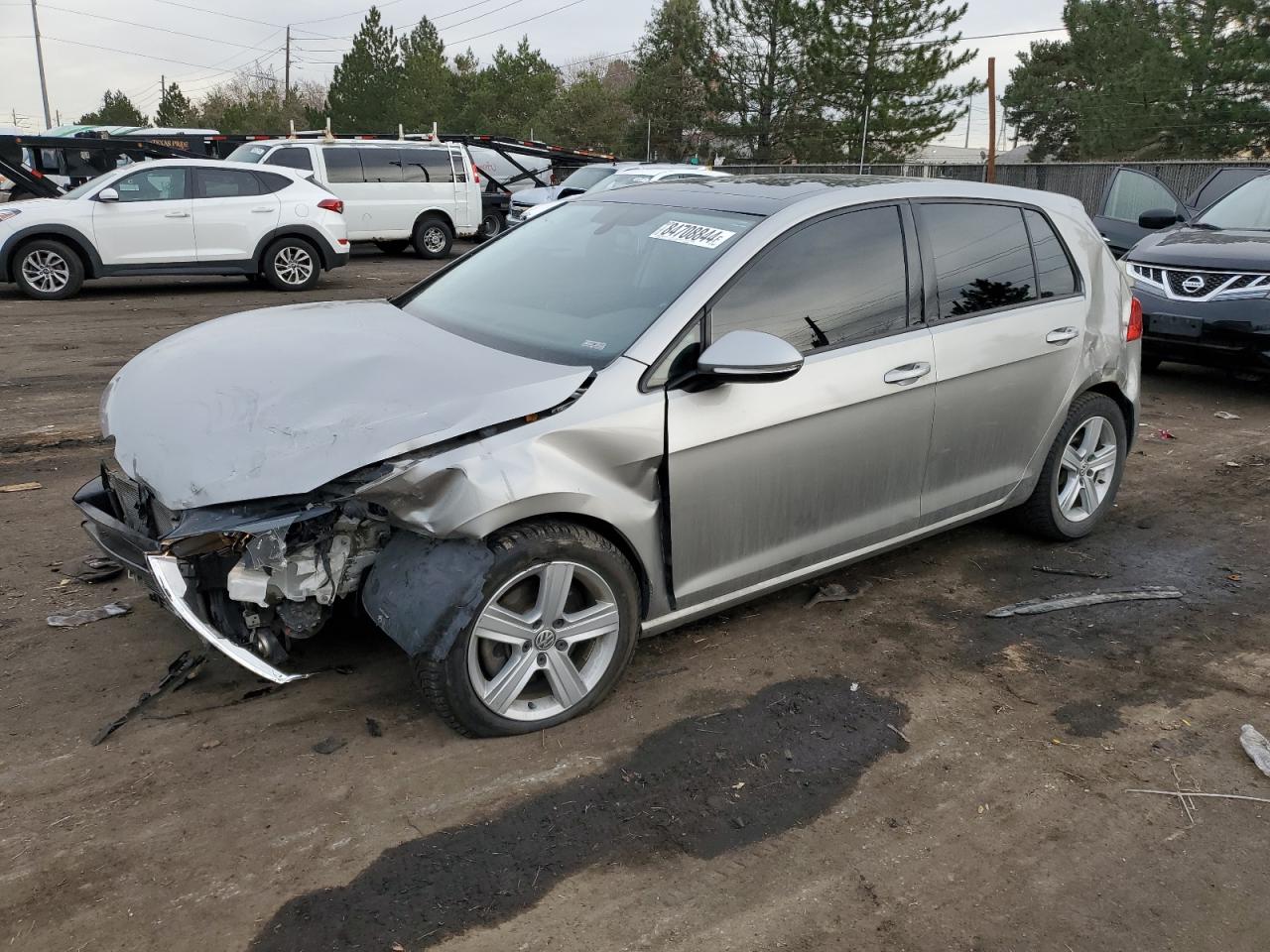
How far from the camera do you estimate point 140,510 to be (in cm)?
345

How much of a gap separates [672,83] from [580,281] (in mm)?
53005

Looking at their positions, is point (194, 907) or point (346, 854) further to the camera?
point (346, 854)

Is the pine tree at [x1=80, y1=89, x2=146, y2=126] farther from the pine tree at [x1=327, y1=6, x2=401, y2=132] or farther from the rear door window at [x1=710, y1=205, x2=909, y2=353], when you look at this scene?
the rear door window at [x1=710, y1=205, x2=909, y2=353]

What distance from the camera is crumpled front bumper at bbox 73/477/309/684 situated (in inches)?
123

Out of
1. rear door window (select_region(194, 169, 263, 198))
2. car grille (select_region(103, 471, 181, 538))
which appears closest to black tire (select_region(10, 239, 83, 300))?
rear door window (select_region(194, 169, 263, 198))

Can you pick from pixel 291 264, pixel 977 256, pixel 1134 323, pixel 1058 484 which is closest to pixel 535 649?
pixel 977 256

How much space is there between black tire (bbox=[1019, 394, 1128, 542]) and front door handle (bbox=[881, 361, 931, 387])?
1185mm

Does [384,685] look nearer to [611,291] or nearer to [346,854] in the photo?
[346,854]

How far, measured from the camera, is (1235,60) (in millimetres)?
32656

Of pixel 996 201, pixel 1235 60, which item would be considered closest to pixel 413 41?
pixel 1235 60

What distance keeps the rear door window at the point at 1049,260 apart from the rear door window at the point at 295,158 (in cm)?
1479

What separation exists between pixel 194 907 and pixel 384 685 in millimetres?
1151

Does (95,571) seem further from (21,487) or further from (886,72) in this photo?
(886,72)

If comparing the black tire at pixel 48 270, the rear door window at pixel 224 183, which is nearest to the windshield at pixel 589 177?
the rear door window at pixel 224 183
